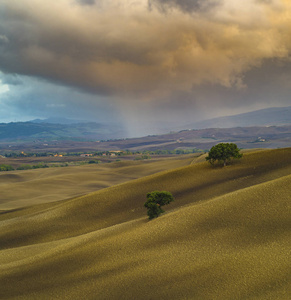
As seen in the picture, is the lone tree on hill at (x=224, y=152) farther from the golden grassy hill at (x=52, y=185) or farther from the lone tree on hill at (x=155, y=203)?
the golden grassy hill at (x=52, y=185)

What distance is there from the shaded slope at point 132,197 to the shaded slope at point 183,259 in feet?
42.9

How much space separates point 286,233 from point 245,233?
3946mm

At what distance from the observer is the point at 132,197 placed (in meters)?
66.8

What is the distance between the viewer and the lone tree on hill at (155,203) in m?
46.8

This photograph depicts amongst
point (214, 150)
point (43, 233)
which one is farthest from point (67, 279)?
point (214, 150)

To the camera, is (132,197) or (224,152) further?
(224,152)

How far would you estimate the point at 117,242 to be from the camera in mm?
36531

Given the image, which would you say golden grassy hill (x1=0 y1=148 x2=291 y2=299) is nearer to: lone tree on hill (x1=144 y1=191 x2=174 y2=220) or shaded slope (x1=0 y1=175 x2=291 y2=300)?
shaded slope (x1=0 y1=175 x2=291 y2=300)

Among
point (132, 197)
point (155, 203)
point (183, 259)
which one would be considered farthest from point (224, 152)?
point (183, 259)

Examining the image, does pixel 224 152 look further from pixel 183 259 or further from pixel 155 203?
pixel 183 259

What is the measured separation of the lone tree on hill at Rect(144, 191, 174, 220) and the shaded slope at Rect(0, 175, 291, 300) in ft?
16.6

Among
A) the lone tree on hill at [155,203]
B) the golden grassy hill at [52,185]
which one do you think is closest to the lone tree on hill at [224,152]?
the lone tree on hill at [155,203]

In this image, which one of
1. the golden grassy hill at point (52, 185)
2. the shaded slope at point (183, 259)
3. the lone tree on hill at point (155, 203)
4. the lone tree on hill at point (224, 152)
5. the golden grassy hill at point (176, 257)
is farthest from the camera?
the golden grassy hill at point (52, 185)

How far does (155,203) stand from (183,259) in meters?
19.5
